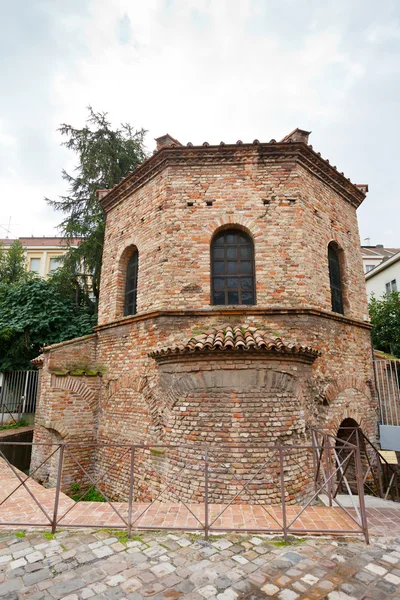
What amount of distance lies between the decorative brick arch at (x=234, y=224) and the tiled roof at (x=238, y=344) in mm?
2316

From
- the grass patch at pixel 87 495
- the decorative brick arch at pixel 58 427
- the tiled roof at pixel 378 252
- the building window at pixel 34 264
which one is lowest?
the grass patch at pixel 87 495

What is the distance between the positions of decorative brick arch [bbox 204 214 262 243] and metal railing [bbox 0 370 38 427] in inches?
423

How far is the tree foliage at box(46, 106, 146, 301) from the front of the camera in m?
14.5

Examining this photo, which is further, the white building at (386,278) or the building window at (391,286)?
the building window at (391,286)

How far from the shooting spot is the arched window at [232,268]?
302 inches

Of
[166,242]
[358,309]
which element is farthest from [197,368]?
[358,309]

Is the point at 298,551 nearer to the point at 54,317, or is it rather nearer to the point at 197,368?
the point at 197,368

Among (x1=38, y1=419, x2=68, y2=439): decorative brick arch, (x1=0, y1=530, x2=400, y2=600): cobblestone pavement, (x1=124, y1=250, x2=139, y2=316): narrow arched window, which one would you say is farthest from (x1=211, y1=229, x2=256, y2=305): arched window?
(x1=38, y1=419, x2=68, y2=439): decorative brick arch

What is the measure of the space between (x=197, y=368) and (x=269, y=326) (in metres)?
1.82

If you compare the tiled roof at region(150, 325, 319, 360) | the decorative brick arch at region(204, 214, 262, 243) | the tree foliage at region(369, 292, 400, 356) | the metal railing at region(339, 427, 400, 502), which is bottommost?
the metal railing at region(339, 427, 400, 502)

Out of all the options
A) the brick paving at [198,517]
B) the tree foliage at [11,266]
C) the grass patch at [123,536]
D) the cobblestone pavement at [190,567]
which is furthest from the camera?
the tree foliage at [11,266]

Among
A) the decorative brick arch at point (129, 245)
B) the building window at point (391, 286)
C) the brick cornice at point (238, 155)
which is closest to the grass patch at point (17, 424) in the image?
the decorative brick arch at point (129, 245)

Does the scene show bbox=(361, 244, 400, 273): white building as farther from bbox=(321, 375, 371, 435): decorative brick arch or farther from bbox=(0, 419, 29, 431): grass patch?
bbox=(0, 419, 29, 431): grass patch

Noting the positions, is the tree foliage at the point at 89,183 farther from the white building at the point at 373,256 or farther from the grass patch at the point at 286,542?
Answer: the white building at the point at 373,256
